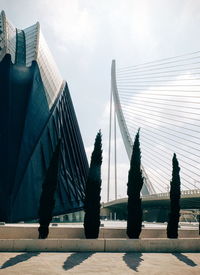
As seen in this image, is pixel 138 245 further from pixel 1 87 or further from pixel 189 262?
pixel 1 87

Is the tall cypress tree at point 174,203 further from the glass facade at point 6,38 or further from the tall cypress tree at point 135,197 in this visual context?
the glass facade at point 6,38

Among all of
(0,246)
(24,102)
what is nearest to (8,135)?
(24,102)

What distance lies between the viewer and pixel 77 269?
1288cm

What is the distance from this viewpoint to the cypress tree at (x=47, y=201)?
2002cm

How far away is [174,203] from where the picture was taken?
24469mm

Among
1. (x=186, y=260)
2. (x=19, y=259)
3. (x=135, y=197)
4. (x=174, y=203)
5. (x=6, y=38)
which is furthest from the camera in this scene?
(x=6, y=38)

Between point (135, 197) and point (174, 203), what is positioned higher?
point (135, 197)

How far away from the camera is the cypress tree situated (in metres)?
20.0

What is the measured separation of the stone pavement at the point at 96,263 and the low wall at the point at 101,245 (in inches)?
26.3

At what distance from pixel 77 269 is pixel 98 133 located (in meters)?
12.9

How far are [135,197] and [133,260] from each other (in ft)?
25.5

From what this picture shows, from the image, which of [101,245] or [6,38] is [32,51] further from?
[101,245]

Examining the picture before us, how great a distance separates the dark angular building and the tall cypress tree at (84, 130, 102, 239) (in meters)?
15.1

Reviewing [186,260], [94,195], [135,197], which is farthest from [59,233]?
[186,260]
